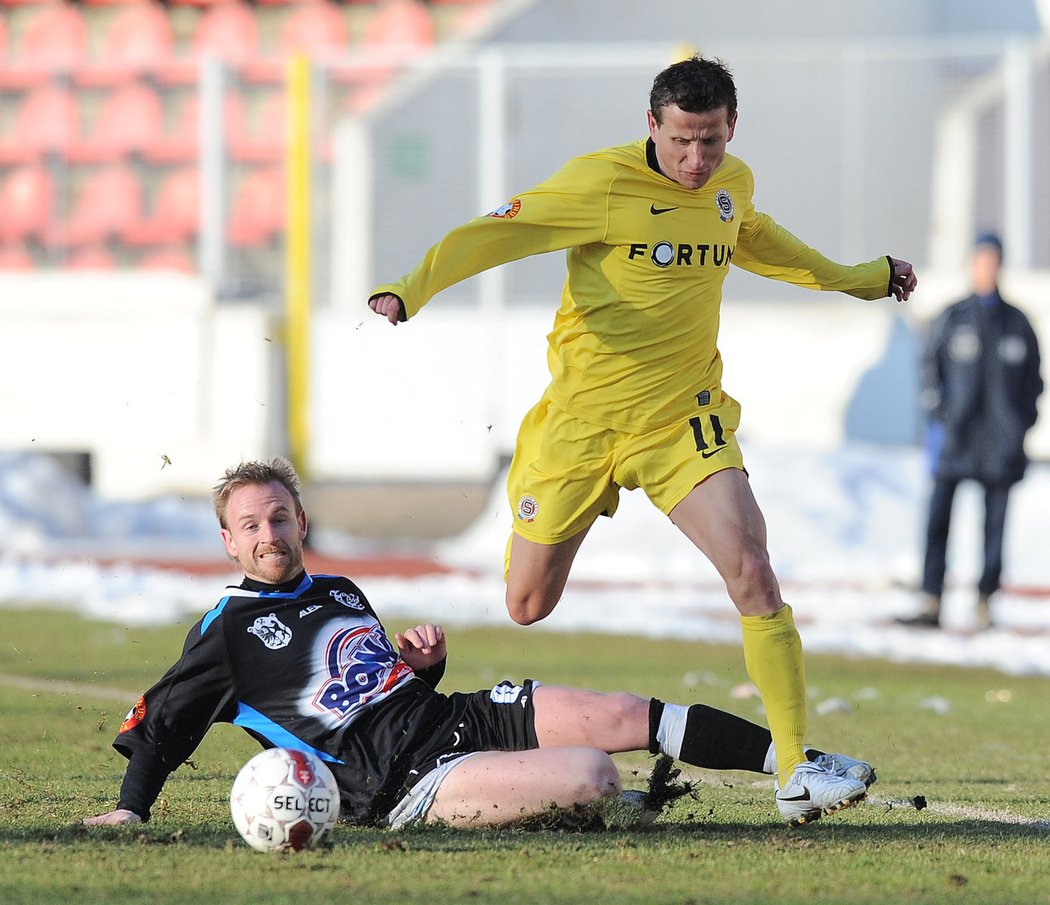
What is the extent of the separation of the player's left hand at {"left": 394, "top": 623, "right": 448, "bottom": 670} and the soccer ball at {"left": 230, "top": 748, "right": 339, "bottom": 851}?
744mm

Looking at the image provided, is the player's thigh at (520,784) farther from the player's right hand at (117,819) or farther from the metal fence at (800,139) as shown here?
the metal fence at (800,139)

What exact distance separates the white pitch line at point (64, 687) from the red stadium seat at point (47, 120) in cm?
898

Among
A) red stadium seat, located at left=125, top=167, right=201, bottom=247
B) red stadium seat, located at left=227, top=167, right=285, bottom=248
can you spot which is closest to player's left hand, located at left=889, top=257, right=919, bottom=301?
red stadium seat, located at left=227, top=167, right=285, bottom=248

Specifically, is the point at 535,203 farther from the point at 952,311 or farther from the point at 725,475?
the point at 952,311

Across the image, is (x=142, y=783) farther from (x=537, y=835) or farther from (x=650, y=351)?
(x=650, y=351)

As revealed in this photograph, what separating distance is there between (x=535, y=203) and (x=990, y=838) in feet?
7.60

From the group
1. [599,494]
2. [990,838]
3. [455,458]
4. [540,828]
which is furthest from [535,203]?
[455,458]

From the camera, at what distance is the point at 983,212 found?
15.7 m

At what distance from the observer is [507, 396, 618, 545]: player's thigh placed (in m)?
5.90

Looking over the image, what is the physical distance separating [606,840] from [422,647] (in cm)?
86

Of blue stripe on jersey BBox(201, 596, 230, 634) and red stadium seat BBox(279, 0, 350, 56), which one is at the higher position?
red stadium seat BBox(279, 0, 350, 56)

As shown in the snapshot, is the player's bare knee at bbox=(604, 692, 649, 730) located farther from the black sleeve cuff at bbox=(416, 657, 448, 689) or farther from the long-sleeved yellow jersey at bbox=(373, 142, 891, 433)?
the long-sleeved yellow jersey at bbox=(373, 142, 891, 433)

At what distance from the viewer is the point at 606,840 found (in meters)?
4.89

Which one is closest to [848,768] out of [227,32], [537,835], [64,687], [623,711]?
[623,711]
